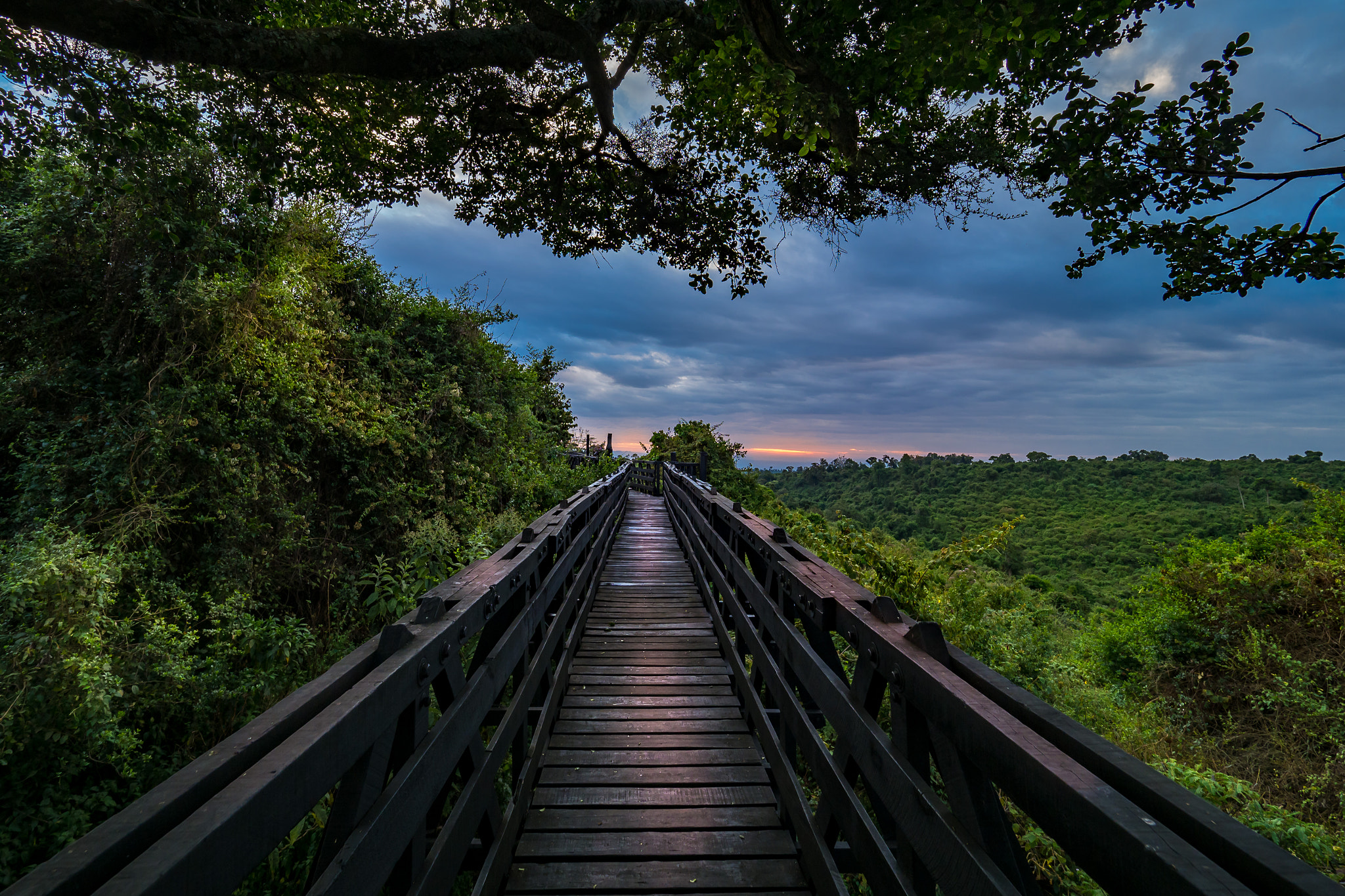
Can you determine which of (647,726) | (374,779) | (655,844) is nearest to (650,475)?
(647,726)

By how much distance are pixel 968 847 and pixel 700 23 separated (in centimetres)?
823

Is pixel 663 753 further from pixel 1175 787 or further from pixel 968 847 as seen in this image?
pixel 1175 787

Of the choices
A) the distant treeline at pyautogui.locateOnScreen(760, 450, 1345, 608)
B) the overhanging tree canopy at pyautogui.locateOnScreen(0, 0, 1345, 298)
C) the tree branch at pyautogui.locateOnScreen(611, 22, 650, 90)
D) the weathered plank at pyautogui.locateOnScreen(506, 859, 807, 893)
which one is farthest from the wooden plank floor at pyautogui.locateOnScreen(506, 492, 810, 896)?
the distant treeline at pyautogui.locateOnScreen(760, 450, 1345, 608)

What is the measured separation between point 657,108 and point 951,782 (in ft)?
32.2

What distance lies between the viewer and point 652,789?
301 cm

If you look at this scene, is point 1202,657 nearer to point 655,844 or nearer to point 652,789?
point 652,789

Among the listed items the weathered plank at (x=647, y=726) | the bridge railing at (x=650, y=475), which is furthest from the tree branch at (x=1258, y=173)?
the bridge railing at (x=650, y=475)

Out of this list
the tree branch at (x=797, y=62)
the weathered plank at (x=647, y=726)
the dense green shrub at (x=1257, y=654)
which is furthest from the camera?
the dense green shrub at (x=1257, y=654)

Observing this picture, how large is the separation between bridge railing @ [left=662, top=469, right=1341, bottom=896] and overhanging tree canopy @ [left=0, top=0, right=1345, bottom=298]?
4676 millimetres

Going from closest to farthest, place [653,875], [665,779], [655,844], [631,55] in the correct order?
[653,875], [655,844], [665,779], [631,55]

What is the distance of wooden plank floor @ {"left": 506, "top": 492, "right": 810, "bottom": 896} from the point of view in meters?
2.42

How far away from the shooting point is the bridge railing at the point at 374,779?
0.81m

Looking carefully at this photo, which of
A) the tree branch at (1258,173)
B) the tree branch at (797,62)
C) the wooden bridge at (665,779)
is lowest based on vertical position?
the wooden bridge at (665,779)

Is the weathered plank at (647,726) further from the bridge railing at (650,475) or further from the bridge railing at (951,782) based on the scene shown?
the bridge railing at (650,475)
